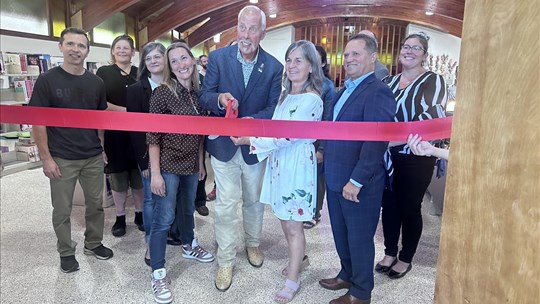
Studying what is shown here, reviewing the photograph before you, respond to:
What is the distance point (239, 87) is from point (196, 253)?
1.19 m

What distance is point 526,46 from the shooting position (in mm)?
716

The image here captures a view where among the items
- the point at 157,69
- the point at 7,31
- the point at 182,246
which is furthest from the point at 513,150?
the point at 7,31

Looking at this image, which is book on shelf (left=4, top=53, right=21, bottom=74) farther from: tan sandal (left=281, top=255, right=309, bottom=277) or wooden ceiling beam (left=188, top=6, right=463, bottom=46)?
wooden ceiling beam (left=188, top=6, right=463, bottom=46)

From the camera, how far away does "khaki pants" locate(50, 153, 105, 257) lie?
7.29 ft

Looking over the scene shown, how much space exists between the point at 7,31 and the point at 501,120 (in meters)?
6.17

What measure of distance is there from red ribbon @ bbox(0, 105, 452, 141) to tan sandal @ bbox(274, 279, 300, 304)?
2.89 ft

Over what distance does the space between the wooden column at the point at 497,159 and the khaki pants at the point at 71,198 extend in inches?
83.5

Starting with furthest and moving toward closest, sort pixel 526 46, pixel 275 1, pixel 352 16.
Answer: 1. pixel 352 16
2. pixel 275 1
3. pixel 526 46

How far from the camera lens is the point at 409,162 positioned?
2.10 metres

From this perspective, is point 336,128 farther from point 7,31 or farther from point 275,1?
point 275,1

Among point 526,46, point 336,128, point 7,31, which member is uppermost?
point 7,31

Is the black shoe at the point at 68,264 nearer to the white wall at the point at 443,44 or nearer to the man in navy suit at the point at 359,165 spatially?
the man in navy suit at the point at 359,165

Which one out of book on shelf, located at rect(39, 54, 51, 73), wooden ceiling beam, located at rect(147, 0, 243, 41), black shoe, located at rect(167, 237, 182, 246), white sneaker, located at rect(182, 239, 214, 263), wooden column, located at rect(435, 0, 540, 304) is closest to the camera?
wooden column, located at rect(435, 0, 540, 304)

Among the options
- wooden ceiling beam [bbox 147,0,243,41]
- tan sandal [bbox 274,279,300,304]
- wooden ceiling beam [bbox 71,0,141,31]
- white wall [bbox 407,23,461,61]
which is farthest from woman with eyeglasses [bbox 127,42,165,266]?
A: white wall [bbox 407,23,461,61]
